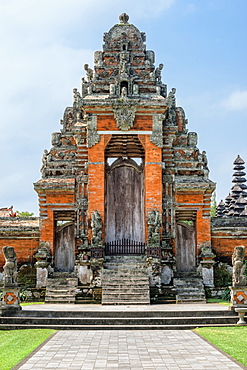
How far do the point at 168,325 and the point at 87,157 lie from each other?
929 cm

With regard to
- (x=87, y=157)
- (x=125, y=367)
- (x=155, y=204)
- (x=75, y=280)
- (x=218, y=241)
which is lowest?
(x=125, y=367)

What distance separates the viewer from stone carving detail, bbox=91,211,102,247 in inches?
814

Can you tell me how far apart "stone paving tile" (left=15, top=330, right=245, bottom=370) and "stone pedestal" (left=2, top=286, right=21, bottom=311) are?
3038 millimetres

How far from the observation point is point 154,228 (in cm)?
2084

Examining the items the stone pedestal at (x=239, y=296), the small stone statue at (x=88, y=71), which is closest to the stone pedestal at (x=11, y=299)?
the stone pedestal at (x=239, y=296)

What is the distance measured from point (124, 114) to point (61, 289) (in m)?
7.13

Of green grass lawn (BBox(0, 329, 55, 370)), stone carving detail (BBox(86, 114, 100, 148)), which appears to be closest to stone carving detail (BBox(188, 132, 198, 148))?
stone carving detail (BBox(86, 114, 100, 148))

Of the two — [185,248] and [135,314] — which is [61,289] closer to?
[135,314]

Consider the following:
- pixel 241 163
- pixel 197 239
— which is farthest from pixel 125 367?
pixel 241 163

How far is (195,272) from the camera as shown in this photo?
21906mm

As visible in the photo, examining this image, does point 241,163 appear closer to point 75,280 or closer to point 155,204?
point 155,204

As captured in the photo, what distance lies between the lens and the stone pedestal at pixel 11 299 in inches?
637

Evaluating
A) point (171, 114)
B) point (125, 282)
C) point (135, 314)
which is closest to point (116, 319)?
point (135, 314)

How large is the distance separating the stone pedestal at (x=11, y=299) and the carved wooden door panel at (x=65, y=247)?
6548 mm
